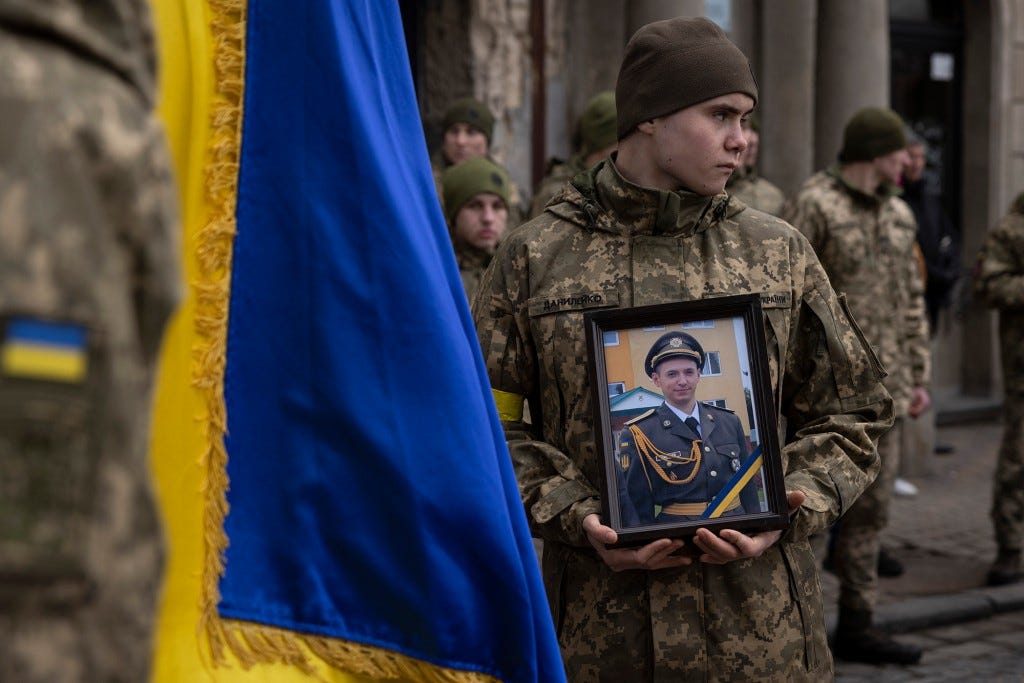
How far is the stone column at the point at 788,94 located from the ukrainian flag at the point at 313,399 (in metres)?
8.29

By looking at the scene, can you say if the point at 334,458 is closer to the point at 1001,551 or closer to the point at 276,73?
the point at 276,73

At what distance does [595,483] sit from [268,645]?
0.96 metres

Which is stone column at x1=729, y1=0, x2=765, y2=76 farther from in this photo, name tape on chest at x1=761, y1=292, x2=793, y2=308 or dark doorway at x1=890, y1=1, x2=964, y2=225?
name tape on chest at x1=761, y1=292, x2=793, y2=308

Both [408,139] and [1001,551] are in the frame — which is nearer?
[408,139]

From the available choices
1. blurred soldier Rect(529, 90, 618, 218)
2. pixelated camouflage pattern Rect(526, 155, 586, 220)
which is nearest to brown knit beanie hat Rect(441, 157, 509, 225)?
blurred soldier Rect(529, 90, 618, 218)

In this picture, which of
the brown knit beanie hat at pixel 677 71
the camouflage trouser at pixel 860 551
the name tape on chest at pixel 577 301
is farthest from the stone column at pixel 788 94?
the name tape on chest at pixel 577 301

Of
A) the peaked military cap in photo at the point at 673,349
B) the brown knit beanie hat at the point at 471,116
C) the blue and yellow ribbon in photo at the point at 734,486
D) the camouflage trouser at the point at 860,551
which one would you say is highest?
the brown knit beanie hat at the point at 471,116

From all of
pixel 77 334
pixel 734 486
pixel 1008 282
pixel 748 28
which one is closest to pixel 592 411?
pixel 734 486

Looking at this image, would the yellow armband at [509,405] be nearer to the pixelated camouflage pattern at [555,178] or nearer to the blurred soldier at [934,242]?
the pixelated camouflage pattern at [555,178]

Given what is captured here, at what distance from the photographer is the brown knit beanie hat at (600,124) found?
627 centimetres

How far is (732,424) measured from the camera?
2.58 meters

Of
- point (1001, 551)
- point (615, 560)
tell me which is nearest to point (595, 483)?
point (615, 560)

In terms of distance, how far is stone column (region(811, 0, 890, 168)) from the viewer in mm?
9867

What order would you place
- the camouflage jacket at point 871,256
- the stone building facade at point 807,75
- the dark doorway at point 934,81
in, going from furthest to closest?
the dark doorway at point 934,81 → the stone building facade at point 807,75 → the camouflage jacket at point 871,256
